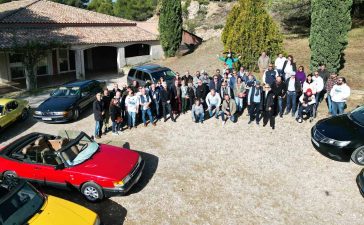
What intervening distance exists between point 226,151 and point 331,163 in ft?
10.1

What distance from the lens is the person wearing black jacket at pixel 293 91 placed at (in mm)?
12562

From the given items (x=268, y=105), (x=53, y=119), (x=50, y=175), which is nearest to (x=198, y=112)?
(x=268, y=105)

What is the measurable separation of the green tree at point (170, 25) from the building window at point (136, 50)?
3.00m

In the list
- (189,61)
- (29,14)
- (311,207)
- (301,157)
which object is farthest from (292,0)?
(29,14)

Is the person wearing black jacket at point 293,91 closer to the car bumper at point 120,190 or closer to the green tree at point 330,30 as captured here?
the green tree at point 330,30

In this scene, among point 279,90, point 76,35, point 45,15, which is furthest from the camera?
point 45,15

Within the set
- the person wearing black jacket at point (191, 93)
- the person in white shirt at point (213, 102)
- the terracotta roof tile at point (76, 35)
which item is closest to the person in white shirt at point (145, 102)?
the person wearing black jacket at point (191, 93)

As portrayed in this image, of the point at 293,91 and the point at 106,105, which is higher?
the point at 293,91

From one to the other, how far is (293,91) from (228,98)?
2369 mm

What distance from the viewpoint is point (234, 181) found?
30.4 ft

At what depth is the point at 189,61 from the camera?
25266mm

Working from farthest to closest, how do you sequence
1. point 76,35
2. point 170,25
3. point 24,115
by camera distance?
point 170,25, point 76,35, point 24,115

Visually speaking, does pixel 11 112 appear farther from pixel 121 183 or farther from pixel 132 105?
pixel 121 183

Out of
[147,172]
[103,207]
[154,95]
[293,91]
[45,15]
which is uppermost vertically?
[45,15]
